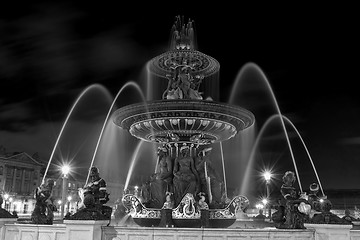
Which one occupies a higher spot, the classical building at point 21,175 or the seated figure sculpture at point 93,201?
the classical building at point 21,175

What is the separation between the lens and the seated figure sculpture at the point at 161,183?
1403 cm

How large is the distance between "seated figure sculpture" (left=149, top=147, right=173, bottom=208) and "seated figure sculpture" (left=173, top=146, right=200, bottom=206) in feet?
0.84

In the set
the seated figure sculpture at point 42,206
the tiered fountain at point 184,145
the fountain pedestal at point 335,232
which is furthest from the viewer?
the tiered fountain at point 184,145

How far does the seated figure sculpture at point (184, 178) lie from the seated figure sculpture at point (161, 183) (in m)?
0.26

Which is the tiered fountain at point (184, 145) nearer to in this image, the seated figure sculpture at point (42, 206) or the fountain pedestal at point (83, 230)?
the seated figure sculpture at point (42, 206)

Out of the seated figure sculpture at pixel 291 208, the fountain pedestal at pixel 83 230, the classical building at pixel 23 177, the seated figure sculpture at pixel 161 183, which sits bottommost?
the fountain pedestal at pixel 83 230

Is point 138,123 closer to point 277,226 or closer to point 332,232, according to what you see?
point 277,226

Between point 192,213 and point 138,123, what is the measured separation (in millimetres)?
4304

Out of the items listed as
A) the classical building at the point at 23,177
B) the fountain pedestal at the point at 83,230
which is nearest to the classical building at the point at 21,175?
the classical building at the point at 23,177

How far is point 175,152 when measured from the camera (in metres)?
15.3

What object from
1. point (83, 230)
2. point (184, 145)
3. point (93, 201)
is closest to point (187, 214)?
point (184, 145)

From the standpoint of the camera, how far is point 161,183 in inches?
563

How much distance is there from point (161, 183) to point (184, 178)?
91 centimetres

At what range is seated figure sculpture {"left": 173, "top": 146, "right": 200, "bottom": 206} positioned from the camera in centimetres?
1400
